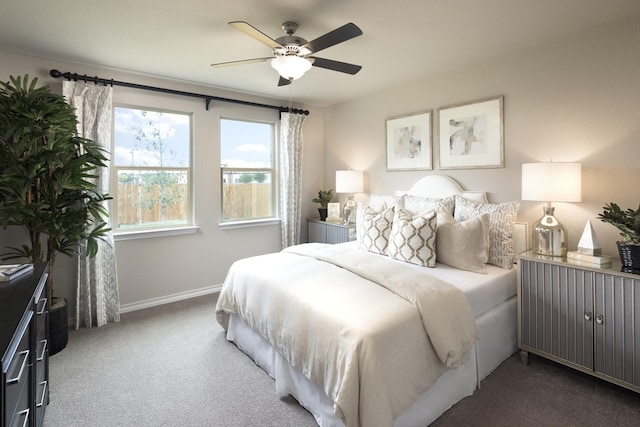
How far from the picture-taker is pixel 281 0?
208cm

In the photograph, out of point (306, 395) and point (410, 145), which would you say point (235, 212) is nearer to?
point (410, 145)

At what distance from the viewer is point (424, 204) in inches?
128

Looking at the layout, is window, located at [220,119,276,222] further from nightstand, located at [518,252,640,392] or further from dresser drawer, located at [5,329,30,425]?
nightstand, located at [518,252,640,392]

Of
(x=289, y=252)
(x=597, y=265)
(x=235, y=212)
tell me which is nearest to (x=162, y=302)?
(x=235, y=212)

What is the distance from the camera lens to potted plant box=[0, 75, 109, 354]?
7.92ft

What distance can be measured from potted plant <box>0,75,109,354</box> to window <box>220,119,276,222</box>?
151 cm

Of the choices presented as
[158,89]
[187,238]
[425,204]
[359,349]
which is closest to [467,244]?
[425,204]

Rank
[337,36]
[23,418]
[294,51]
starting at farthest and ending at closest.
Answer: [294,51]
[337,36]
[23,418]

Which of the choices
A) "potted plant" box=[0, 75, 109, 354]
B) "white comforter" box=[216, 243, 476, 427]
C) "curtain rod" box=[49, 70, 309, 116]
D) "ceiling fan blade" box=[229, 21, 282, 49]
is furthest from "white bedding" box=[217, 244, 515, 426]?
"curtain rod" box=[49, 70, 309, 116]

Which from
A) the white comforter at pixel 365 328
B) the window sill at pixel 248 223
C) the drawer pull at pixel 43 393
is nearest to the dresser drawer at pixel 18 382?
the drawer pull at pixel 43 393

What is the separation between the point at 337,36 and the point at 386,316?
1.66 m

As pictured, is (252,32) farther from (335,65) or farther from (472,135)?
(472,135)

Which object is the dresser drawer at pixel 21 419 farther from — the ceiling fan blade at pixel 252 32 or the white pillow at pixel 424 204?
the white pillow at pixel 424 204

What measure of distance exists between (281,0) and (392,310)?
199cm
